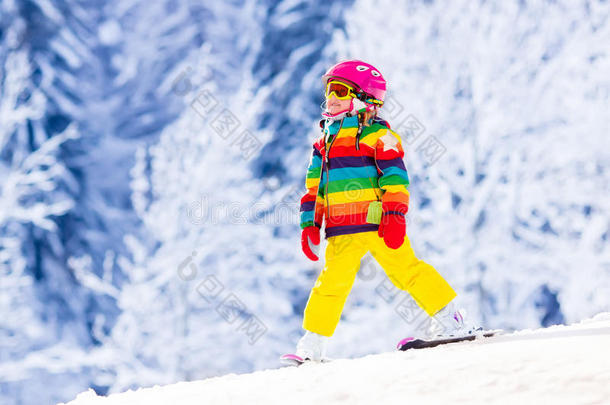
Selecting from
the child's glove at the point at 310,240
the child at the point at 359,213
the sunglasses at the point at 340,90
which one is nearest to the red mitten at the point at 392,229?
the child at the point at 359,213

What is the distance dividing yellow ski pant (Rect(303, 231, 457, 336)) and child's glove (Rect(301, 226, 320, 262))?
20cm

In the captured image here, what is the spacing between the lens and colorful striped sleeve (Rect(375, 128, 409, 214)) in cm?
319

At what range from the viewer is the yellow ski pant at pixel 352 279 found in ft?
10.5

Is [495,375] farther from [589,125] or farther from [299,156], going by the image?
[299,156]

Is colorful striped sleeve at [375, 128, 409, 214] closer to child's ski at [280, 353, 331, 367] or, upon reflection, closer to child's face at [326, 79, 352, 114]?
child's face at [326, 79, 352, 114]

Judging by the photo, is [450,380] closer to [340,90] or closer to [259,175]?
[340,90]

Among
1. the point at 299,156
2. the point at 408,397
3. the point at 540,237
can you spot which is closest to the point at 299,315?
→ the point at 299,156

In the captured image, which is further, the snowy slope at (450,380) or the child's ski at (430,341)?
the child's ski at (430,341)

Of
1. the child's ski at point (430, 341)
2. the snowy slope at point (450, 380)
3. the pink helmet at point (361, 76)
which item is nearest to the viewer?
the snowy slope at point (450, 380)

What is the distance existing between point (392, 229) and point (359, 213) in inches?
8.4

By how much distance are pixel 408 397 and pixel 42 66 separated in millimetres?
14280

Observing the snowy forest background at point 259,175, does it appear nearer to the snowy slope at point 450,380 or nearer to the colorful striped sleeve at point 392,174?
the colorful striped sleeve at point 392,174

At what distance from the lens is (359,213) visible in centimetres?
327

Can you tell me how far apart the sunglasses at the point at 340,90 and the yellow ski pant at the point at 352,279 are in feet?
2.47
